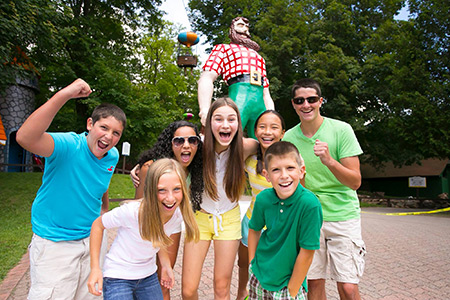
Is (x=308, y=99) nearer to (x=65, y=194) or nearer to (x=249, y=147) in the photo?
(x=249, y=147)

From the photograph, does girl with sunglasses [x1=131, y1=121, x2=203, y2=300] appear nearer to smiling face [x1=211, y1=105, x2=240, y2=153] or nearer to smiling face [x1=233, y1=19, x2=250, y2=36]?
smiling face [x1=211, y1=105, x2=240, y2=153]

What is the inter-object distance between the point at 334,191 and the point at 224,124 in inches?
38.5

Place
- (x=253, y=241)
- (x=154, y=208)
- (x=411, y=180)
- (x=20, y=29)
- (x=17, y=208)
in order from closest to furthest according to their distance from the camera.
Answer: (x=154, y=208) → (x=253, y=241) → (x=20, y=29) → (x=17, y=208) → (x=411, y=180)

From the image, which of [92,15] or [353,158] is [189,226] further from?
[92,15]

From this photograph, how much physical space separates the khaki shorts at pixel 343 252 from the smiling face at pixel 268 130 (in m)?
0.75

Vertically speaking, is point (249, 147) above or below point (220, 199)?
above

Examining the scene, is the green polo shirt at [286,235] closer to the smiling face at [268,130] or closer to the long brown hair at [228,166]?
the long brown hair at [228,166]

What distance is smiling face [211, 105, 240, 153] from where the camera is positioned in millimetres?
2473

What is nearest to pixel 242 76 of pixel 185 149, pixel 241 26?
pixel 241 26

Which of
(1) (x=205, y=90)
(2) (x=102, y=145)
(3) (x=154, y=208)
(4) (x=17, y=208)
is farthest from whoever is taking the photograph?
(4) (x=17, y=208)

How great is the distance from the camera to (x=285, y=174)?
1.96 metres

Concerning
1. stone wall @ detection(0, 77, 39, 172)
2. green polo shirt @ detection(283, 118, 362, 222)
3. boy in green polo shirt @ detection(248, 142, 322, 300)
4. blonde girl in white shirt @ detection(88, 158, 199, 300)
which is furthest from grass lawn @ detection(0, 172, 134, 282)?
green polo shirt @ detection(283, 118, 362, 222)

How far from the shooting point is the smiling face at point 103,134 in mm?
2266

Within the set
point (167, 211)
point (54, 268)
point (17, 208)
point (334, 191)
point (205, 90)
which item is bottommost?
point (17, 208)
